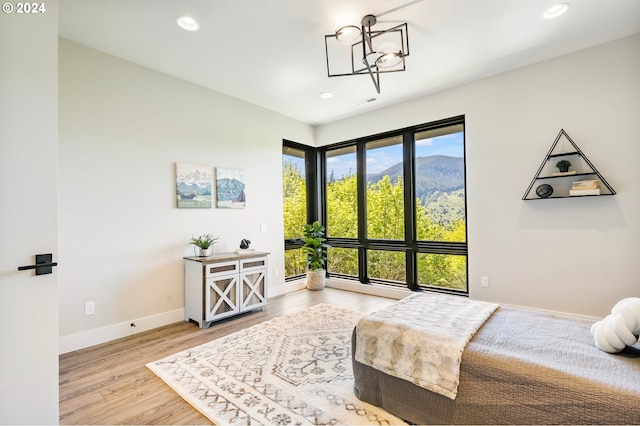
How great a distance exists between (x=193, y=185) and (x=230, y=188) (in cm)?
53

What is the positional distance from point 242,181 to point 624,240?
173 inches

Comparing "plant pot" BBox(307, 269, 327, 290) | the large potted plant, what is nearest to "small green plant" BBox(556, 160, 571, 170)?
the large potted plant

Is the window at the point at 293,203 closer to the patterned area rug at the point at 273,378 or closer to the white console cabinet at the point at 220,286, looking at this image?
the white console cabinet at the point at 220,286

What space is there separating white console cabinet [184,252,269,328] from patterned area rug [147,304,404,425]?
18.2 inches

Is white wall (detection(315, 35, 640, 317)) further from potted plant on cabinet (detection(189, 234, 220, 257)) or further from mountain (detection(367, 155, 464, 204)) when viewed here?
potted plant on cabinet (detection(189, 234, 220, 257))

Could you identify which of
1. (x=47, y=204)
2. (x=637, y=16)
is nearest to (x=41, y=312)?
(x=47, y=204)

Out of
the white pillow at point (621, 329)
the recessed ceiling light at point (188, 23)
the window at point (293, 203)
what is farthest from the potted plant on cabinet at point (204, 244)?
the white pillow at point (621, 329)

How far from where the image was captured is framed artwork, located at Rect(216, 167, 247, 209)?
4.00 meters

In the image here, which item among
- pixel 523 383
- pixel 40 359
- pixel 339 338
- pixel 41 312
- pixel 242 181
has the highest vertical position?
pixel 242 181

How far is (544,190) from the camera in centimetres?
325

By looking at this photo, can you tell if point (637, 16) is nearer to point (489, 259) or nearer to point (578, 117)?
point (578, 117)

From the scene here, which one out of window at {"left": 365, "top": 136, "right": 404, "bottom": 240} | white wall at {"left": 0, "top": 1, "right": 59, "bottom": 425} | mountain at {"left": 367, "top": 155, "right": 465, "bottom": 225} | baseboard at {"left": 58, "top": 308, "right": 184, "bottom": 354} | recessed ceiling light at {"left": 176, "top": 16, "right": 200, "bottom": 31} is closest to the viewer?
white wall at {"left": 0, "top": 1, "right": 59, "bottom": 425}

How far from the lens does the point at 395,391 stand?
1.77 meters

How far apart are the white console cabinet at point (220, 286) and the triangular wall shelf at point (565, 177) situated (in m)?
3.40
